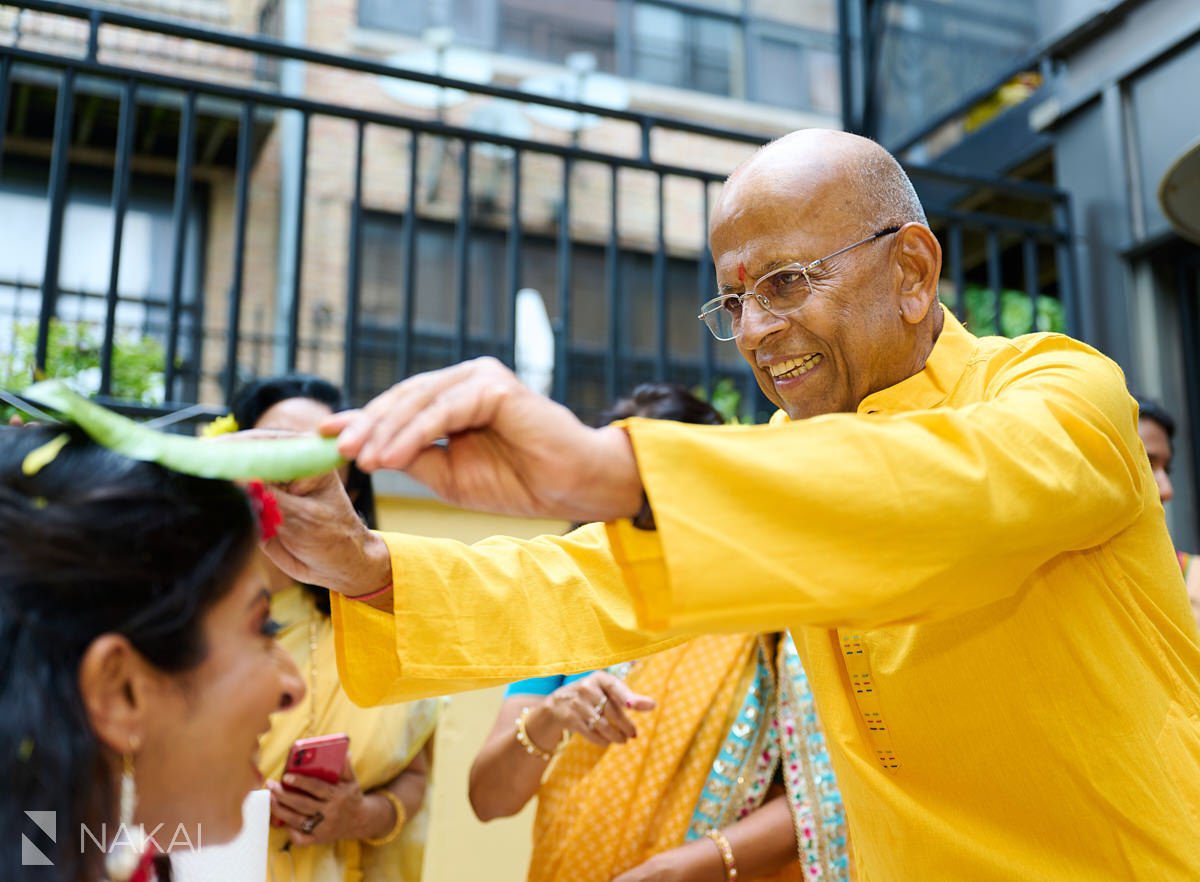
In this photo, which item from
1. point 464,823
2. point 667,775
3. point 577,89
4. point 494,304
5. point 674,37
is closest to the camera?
point 667,775

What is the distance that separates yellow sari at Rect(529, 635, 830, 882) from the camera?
2648mm

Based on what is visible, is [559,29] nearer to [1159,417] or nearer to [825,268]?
[1159,417]

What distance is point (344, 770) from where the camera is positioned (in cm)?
270

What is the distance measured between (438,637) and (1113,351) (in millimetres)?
4197

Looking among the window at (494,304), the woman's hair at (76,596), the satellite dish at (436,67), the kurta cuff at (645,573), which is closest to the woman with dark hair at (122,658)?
the woman's hair at (76,596)

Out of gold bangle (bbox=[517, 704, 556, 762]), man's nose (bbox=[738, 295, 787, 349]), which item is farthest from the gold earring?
gold bangle (bbox=[517, 704, 556, 762])

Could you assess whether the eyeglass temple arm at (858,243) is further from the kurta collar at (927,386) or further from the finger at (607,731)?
the finger at (607,731)

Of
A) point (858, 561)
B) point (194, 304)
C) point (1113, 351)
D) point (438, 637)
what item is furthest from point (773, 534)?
point (194, 304)

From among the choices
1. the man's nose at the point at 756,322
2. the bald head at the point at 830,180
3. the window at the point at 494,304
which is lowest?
the man's nose at the point at 756,322

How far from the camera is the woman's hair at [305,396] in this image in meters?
3.08

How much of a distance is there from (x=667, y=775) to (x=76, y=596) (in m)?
1.70

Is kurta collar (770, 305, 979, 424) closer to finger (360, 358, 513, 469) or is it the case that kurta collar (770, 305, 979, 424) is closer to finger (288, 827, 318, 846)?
finger (360, 358, 513, 469)

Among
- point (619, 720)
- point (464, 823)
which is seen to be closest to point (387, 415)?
point (619, 720)

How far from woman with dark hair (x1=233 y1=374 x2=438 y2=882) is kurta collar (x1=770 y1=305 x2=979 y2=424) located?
142cm
